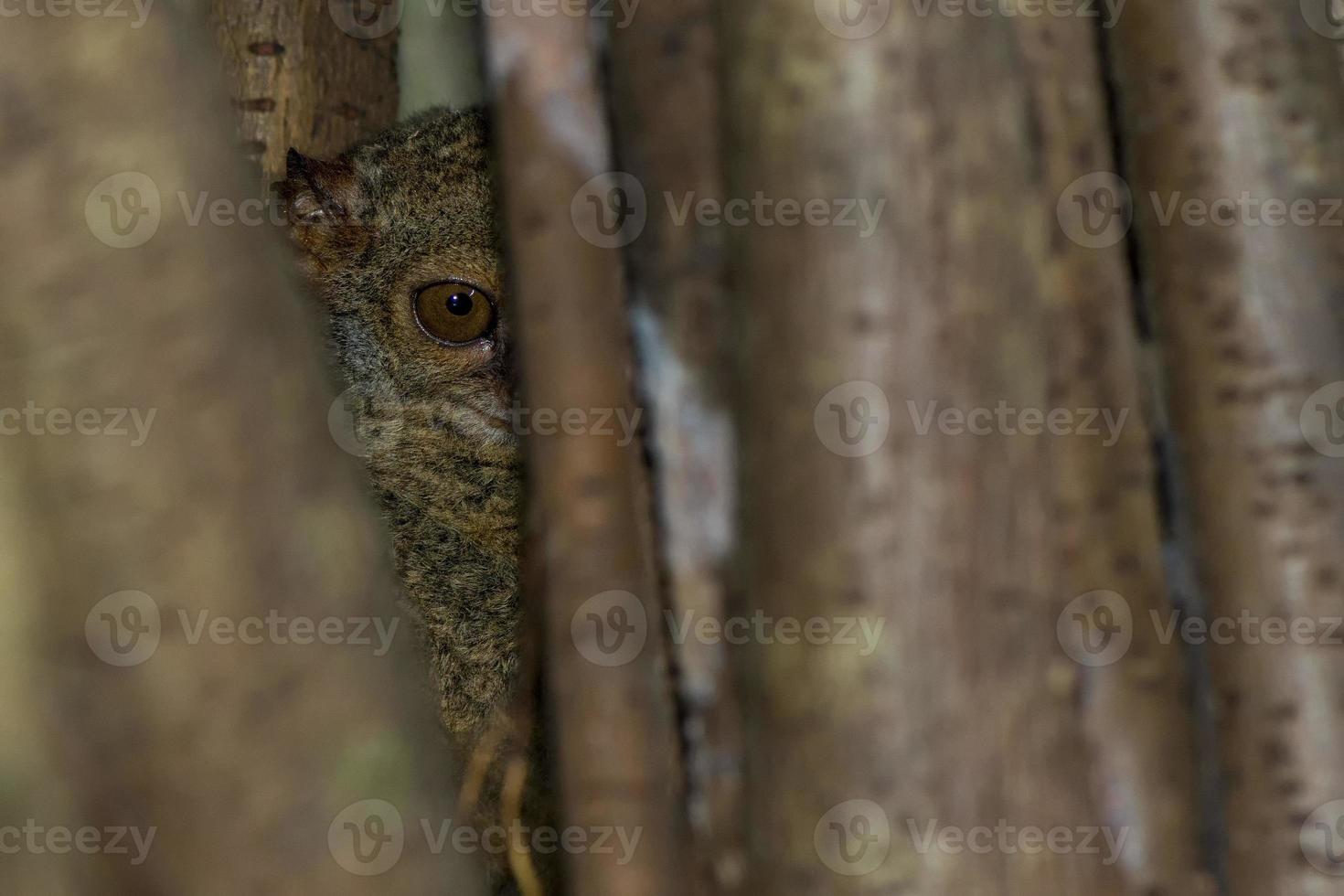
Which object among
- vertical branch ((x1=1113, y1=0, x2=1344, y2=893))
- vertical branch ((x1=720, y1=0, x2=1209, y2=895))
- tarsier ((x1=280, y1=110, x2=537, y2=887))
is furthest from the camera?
tarsier ((x1=280, y1=110, x2=537, y2=887))

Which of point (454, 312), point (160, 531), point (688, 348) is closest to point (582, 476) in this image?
point (688, 348)

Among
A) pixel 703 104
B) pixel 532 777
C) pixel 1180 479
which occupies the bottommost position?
pixel 532 777

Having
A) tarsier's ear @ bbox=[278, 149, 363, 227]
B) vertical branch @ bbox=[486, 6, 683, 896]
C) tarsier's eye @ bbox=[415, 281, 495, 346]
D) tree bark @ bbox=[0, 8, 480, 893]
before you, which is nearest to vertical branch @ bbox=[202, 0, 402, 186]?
tarsier's ear @ bbox=[278, 149, 363, 227]

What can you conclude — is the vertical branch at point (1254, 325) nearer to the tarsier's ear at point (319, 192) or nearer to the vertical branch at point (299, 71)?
the tarsier's ear at point (319, 192)

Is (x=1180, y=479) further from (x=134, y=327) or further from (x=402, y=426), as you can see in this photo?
(x=402, y=426)

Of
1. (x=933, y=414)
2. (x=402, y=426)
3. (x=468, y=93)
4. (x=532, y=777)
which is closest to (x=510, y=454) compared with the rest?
(x=402, y=426)

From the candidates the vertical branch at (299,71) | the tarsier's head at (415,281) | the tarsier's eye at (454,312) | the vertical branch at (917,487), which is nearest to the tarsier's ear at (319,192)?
the tarsier's head at (415,281)

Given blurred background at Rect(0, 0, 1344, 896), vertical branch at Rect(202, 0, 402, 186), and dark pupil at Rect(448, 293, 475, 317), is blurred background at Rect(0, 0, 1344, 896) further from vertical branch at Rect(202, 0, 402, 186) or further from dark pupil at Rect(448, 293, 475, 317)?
vertical branch at Rect(202, 0, 402, 186)

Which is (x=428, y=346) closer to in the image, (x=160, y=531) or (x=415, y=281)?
(x=415, y=281)
